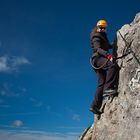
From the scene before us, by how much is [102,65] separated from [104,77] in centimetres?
78

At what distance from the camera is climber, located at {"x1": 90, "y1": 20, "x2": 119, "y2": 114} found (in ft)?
66.1

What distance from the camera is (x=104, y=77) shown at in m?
20.9

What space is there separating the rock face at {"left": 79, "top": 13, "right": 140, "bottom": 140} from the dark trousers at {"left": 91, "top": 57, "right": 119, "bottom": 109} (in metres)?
0.35

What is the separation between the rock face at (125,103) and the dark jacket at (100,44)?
71 cm

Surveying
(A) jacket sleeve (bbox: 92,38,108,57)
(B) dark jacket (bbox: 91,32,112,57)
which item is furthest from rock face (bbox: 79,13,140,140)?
(A) jacket sleeve (bbox: 92,38,108,57)

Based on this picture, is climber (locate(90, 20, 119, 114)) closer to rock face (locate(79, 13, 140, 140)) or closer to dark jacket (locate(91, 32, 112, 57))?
dark jacket (locate(91, 32, 112, 57))

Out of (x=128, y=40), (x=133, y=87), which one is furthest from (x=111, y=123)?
(x=128, y=40)

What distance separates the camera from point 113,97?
67.4 feet

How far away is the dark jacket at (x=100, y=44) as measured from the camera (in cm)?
2026

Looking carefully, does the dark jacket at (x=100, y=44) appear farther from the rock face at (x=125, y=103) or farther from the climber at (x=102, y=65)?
the rock face at (x=125, y=103)

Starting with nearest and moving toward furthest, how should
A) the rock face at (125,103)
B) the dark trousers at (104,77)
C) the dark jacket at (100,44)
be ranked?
the rock face at (125,103) → the dark trousers at (104,77) → the dark jacket at (100,44)

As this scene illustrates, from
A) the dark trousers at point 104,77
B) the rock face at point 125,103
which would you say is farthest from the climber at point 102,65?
the rock face at point 125,103

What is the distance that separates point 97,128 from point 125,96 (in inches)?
123

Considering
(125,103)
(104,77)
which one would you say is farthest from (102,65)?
(125,103)
